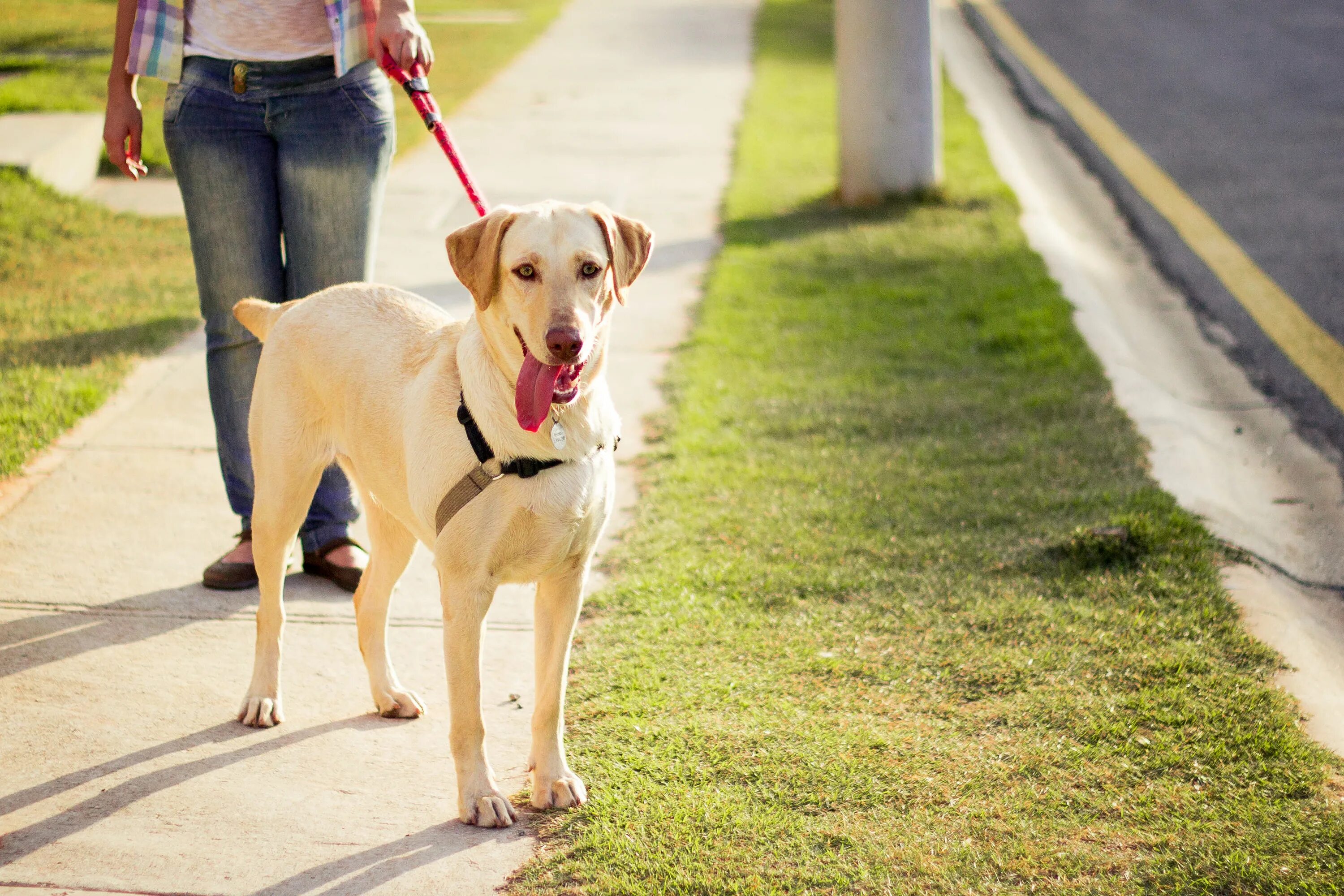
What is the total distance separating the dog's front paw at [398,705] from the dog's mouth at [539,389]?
113cm

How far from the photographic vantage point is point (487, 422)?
3002mm

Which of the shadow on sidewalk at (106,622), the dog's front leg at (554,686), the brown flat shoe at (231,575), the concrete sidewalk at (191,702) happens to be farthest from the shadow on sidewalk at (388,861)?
the brown flat shoe at (231,575)

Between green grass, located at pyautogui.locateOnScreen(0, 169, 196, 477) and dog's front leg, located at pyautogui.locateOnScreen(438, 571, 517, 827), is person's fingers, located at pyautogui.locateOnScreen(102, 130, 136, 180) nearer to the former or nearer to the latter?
green grass, located at pyautogui.locateOnScreen(0, 169, 196, 477)

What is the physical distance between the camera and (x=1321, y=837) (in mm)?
2932

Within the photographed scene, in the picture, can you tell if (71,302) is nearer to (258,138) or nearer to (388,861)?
(258,138)

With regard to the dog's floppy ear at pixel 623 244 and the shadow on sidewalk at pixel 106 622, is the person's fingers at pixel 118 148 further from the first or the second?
the dog's floppy ear at pixel 623 244

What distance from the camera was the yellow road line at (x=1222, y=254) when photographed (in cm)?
616

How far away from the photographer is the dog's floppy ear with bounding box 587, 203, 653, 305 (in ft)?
10.0

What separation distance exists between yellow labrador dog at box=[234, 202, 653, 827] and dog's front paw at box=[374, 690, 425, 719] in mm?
313

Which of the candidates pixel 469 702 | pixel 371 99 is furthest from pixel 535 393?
pixel 371 99

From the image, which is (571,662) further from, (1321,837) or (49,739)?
(1321,837)

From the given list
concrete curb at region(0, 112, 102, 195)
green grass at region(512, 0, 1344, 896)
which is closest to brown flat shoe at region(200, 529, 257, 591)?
green grass at region(512, 0, 1344, 896)

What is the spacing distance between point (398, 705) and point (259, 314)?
1237 millimetres

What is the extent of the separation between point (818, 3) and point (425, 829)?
18.2 metres
